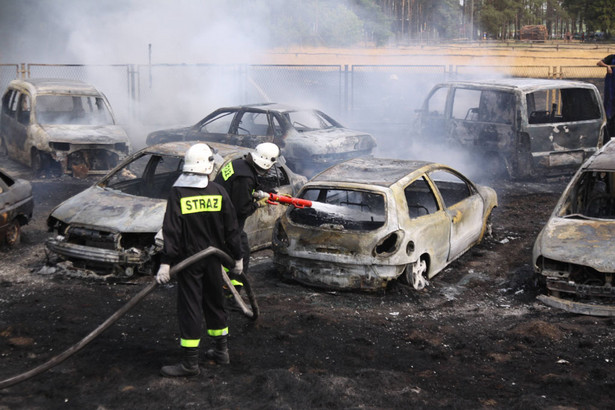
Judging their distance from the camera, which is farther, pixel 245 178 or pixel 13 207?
pixel 13 207

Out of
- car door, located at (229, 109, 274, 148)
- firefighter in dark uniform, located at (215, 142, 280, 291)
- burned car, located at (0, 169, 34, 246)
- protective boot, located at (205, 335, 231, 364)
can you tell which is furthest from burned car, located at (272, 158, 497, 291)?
car door, located at (229, 109, 274, 148)

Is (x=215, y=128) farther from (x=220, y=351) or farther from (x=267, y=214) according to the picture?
(x=220, y=351)

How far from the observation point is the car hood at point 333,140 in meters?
12.8

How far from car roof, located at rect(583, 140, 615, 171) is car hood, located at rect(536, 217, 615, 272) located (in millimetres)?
797

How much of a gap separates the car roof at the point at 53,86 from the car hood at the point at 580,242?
10.0 meters

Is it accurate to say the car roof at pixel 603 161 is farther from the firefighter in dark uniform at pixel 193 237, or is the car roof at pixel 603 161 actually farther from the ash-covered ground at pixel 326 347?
the firefighter in dark uniform at pixel 193 237

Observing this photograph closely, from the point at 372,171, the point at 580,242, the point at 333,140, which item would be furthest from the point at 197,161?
the point at 333,140

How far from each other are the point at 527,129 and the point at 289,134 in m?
4.19

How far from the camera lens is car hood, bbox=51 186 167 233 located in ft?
25.8

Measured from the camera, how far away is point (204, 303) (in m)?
5.76

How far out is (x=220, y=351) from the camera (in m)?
5.80

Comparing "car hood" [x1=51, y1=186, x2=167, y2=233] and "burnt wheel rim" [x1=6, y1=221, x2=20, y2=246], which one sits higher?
"car hood" [x1=51, y1=186, x2=167, y2=233]

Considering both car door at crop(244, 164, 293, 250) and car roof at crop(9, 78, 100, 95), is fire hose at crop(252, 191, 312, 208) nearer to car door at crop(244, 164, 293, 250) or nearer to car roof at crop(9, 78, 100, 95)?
car door at crop(244, 164, 293, 250)

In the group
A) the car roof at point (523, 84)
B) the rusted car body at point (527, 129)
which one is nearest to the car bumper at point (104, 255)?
the rusted car body at point (527, 129)
